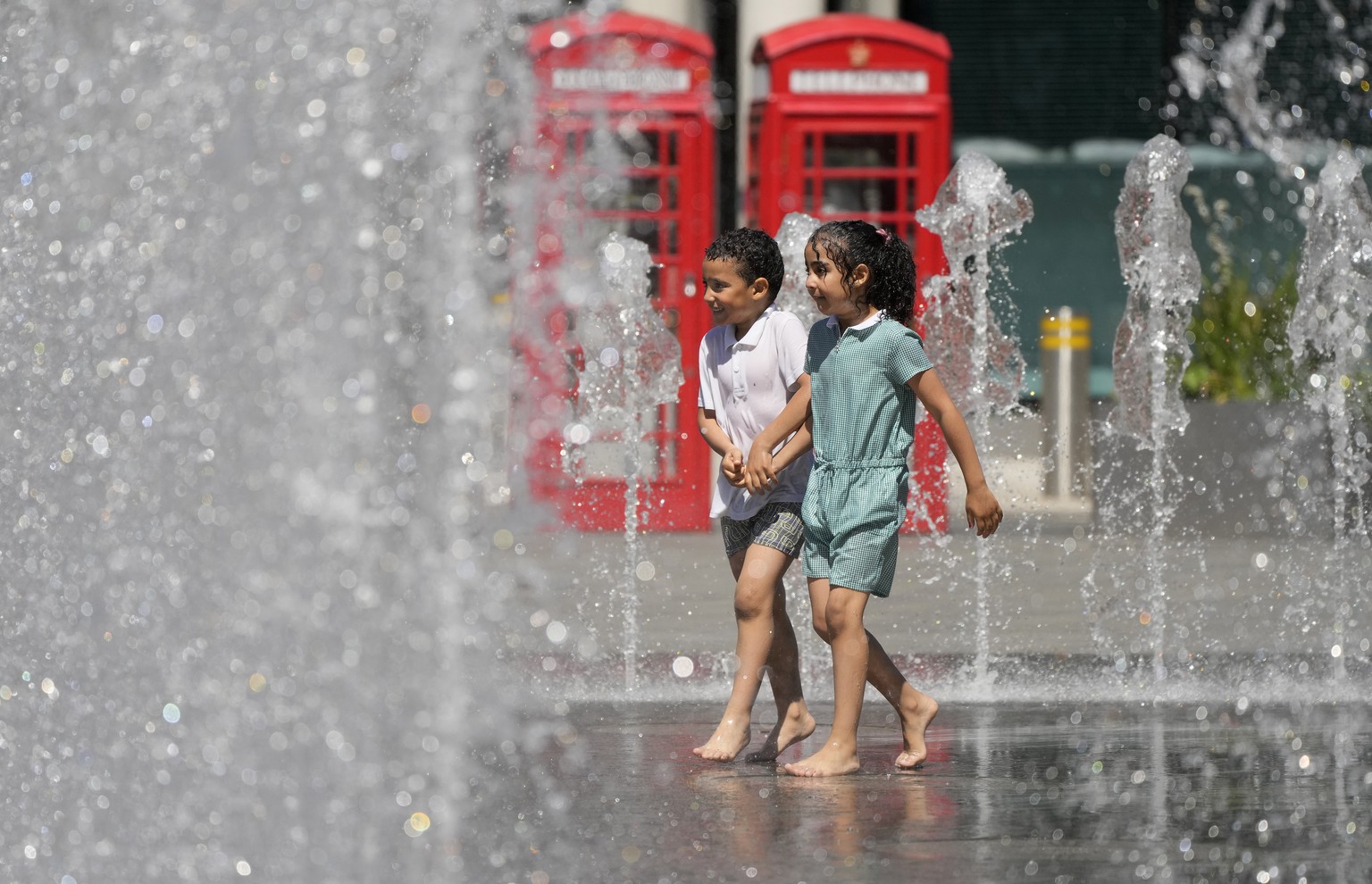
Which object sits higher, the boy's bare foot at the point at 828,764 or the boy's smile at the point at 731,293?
the boy's smile at the point at 731,293

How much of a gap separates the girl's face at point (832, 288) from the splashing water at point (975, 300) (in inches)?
106

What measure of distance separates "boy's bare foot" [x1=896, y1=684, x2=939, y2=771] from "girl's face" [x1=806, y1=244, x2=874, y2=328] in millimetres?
945

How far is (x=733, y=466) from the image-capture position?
531cm

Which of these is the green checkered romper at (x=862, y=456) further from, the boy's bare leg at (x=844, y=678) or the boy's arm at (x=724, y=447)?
the boy's arm at (x=724, y=447)

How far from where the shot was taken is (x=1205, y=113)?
1543 cm

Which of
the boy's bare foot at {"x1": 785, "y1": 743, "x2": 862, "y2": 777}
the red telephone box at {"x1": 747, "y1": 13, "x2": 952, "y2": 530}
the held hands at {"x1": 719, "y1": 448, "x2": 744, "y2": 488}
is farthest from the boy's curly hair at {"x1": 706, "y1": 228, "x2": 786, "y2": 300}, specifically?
the red telephone box at {"x1": 747, "y1": 13, "x2": 952, "y2": 530}

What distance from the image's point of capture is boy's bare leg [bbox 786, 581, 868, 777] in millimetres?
5176

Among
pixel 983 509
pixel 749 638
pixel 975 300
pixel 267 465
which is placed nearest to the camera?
pixel 267 465

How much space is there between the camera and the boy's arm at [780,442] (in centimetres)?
527

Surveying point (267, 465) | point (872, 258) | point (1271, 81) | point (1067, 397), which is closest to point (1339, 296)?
point (1067, 397)

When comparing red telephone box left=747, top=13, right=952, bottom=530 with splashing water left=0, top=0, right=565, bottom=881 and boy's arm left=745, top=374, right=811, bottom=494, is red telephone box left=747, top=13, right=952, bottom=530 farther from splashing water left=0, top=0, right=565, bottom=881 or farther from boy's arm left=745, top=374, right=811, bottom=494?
splashing water left=0, top=0, right=565, bottom=881

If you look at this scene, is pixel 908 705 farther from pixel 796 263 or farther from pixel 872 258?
pixel 796 263

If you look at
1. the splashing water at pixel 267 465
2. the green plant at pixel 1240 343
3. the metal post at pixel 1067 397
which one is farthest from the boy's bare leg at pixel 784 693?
the metal post at pixel 1067 397

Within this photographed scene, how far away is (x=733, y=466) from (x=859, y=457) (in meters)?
0.31
